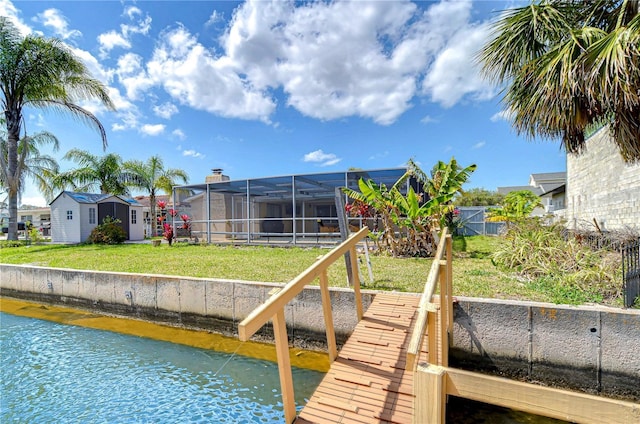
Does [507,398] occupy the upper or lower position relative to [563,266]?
upper

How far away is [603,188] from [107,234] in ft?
70.7

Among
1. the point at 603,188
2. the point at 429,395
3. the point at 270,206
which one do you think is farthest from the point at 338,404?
the point at 270,206

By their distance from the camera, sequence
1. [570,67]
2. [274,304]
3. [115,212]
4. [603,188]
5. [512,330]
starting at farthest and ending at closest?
[115,212] < [603,188] < [570,67] < [512,330] < [274,304]

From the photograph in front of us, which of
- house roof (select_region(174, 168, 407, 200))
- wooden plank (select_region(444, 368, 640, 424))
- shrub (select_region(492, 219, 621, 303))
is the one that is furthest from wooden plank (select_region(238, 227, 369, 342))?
house roof (select_region(174, 168, 407, 200))

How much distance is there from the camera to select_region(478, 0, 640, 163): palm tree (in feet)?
15.1

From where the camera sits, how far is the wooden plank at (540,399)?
116cm

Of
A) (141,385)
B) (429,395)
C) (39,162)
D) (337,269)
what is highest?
(39,162)

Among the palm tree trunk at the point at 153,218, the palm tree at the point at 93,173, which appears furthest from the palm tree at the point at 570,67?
the palm tree at the point at 93,173

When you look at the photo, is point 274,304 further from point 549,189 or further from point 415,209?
point 549,189

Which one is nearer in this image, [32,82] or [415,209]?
[415,209]

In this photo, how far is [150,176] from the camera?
23.9 metres

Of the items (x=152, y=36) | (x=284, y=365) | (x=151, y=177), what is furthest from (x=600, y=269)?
(x=151, y=177)

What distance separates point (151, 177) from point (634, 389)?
26980 mm

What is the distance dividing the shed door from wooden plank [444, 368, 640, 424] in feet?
66.7
